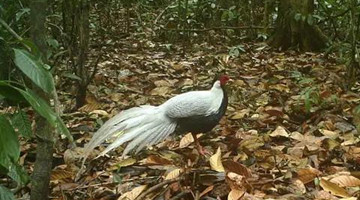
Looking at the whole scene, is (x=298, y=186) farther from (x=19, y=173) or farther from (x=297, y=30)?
(x=297, y=30)

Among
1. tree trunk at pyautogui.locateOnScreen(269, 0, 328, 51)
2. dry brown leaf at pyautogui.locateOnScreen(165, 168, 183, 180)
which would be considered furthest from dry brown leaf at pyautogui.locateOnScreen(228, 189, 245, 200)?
tree trunk at pyautogui.locateOnScreen(269, 0, 328, 51)

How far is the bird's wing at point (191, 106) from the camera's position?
325 centimetres

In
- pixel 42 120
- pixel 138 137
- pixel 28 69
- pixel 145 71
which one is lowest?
pixel 145 71

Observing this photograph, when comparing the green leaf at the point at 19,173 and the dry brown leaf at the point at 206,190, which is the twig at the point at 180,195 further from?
the green leaf at the point at 19,173

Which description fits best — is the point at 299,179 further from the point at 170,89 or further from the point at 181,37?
the point at 181,37

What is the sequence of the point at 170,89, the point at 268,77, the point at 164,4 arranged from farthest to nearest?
the point at 164,4 < the point at 268,77 < the point at 170,89

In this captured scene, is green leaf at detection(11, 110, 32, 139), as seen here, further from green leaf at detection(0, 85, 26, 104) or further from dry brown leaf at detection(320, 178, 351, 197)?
dry brown leaf at detection(320, 178, 351, 197)

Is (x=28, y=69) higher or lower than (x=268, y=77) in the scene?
higher

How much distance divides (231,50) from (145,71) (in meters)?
1.20

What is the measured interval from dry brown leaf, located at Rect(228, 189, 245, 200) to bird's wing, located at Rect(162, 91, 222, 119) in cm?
72

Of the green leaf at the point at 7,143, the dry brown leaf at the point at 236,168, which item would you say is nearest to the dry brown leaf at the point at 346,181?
the dry brown leaf at the point at 236,168

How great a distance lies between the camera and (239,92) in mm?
4945

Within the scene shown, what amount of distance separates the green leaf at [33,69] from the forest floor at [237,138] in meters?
1.20

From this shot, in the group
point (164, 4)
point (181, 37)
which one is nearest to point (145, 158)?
point (181, 37)
